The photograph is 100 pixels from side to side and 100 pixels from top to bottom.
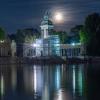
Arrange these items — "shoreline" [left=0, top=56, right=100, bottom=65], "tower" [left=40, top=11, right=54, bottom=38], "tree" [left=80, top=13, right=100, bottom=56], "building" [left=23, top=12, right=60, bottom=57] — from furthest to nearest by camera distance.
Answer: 1. "tower" [left=40, top=11, right=54, bottom=38]
2. "building" [left=23, top=12, right=60, bottom=57]
3. "tree" [left=80, top=13, right=100, bottom=56]
4. "shoreline" [left=0, top=56, right=100, bottom=65]

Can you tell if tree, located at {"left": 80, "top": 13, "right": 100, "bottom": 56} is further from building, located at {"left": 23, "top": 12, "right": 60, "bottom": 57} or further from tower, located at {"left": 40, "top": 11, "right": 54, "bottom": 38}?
tower, located at {"left": 40, "top": 11, "right": 54, "bottom": 38}

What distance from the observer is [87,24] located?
114 metres

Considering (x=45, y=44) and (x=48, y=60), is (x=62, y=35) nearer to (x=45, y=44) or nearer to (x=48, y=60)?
(x=45, y=44)

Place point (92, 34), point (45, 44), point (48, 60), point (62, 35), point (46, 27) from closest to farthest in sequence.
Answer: point (48, 60)
point (92, 34)
point (45, 44)
point (46, 27)
point (62, 35)

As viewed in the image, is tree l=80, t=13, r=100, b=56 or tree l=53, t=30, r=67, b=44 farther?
tree l=53, t=30, r=67, b=44

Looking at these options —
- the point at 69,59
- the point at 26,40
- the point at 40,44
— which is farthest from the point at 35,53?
the point at 69,59

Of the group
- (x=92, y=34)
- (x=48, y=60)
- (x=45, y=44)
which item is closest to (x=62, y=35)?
(x=45, y=44)

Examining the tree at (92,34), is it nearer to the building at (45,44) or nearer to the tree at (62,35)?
the building at (45,44)

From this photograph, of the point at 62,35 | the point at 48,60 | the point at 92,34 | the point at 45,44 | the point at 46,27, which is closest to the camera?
the point at 48,60

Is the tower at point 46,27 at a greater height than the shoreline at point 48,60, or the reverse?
the tower at point 46,27

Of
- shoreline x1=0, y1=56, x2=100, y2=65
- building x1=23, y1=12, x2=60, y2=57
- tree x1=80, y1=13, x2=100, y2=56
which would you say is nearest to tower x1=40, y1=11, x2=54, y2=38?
building x1=23, y1=12, x2=60, y2=57

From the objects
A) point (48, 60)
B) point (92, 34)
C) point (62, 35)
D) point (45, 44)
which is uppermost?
point (62, 35)

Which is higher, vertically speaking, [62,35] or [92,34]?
[62,35]

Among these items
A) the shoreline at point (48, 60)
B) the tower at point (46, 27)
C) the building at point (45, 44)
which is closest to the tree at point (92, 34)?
the shoreline at point (48, 60)
